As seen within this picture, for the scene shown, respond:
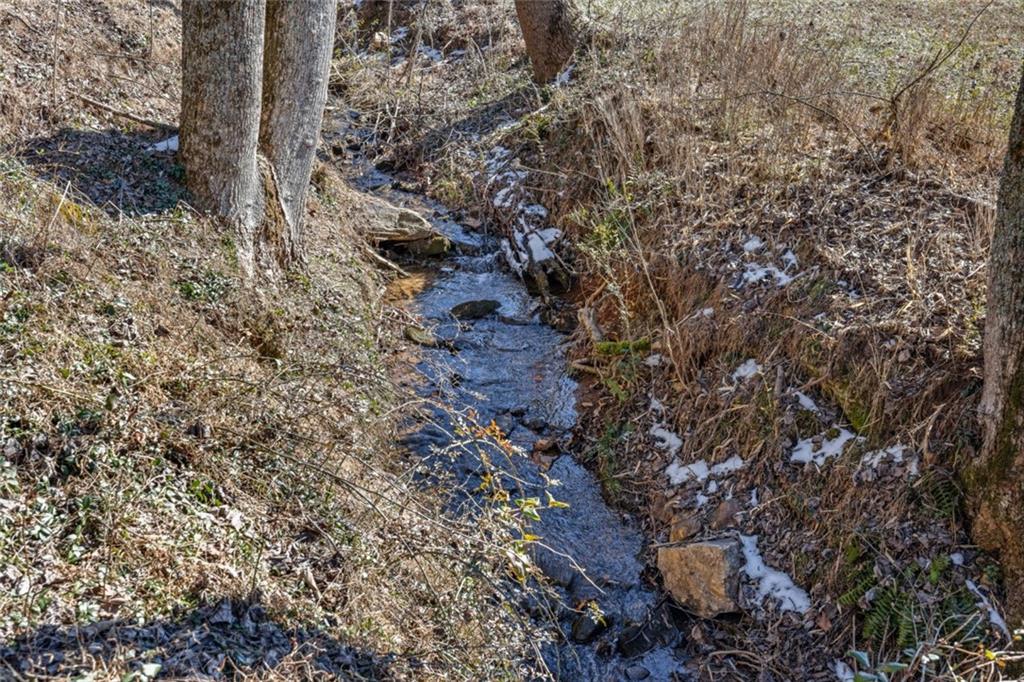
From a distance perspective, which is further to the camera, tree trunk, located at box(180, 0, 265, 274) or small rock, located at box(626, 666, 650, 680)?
tree trunk, located at box(180, 0, 265, 274)

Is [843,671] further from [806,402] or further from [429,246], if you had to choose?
[429,246]

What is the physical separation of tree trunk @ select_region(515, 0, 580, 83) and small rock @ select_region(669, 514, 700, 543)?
6930 mm

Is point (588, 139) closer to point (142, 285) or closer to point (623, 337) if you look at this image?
point (623, 337)

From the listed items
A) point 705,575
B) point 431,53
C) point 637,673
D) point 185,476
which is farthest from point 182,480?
point 431,53

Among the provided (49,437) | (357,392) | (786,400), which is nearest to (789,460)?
(786,400)

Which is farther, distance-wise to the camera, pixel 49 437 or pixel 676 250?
pixel 676 250

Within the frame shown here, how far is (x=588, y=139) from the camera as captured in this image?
8.29 metres

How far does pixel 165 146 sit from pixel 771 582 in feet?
17.3

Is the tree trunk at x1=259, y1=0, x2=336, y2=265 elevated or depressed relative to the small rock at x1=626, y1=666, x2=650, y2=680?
elevated

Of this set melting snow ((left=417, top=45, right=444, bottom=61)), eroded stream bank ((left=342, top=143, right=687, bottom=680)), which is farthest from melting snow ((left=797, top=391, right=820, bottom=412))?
melting snow ((left=417, top=45, right=444, bottom=61))

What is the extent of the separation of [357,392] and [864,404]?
321cm

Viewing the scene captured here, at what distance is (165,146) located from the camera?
240 inches

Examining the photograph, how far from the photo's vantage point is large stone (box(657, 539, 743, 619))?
4.46 meters

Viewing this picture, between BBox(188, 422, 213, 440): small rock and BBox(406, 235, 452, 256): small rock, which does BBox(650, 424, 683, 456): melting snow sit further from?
BBox(406, 235, 452, 256): small rock
